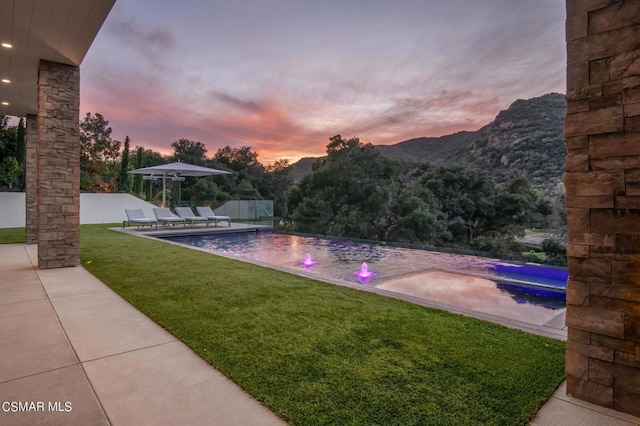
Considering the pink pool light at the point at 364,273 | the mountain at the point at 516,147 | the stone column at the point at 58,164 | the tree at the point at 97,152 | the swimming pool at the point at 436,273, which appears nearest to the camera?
the swimming pool at the point at 436,273

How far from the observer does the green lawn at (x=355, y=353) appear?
6.09 feet

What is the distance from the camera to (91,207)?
16.7 meters

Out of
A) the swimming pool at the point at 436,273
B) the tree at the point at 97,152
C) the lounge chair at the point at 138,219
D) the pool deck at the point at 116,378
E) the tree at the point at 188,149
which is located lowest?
the swimming pool at the point at 436,273

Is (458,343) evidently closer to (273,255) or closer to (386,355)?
(386,355)

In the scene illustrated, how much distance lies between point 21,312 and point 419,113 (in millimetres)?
15729

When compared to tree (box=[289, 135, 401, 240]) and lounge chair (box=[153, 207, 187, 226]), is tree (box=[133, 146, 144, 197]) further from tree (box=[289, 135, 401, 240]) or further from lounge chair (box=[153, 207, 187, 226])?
tree (box=[289, 135, 401, 240])

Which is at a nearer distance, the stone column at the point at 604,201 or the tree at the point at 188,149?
the stone column at the point at 604,201

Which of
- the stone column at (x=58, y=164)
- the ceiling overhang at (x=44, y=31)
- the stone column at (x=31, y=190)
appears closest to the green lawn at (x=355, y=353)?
the stone column at (x=58, y=164)

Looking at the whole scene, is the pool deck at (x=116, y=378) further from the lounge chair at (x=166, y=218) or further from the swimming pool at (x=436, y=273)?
the lounge chair at (x=166, y=218)

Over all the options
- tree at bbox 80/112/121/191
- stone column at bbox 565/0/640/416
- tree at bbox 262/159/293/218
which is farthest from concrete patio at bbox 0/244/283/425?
tree at bbox 262/159/293/218

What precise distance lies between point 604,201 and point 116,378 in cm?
325

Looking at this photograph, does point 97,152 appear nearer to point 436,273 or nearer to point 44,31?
point 44,31

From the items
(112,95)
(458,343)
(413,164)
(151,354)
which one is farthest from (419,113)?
(151,354)

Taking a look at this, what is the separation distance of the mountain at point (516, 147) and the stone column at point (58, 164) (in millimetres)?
11997
